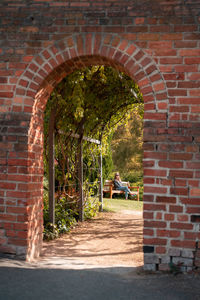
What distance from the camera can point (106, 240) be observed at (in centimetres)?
634

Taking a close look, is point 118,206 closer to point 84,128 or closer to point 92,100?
point 84,128

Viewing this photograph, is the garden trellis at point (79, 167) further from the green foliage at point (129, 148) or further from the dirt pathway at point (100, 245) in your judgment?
the green foliage at point (129, 148)

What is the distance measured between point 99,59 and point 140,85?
26.7 inches

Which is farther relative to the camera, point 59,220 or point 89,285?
point 59,220

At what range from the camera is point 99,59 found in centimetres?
415

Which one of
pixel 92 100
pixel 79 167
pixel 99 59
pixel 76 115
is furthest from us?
pixel 79 167

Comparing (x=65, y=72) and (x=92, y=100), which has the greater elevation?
(x=92, y=100)

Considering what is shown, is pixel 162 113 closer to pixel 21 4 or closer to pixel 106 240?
pixel 21 4

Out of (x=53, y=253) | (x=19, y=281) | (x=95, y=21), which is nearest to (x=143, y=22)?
(x=95, y=21)

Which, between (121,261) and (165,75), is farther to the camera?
(121,261)

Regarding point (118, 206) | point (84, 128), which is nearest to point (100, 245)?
point (84, 128)

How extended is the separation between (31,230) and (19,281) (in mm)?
897

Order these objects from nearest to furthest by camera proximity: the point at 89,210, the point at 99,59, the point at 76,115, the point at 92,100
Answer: the point at 99,59 → the point at 76,115 → the point at 92,100 → the point at 89,210

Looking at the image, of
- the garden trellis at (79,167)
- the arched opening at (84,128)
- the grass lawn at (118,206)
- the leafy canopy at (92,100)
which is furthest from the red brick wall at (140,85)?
the grass lawn at (118,206)
